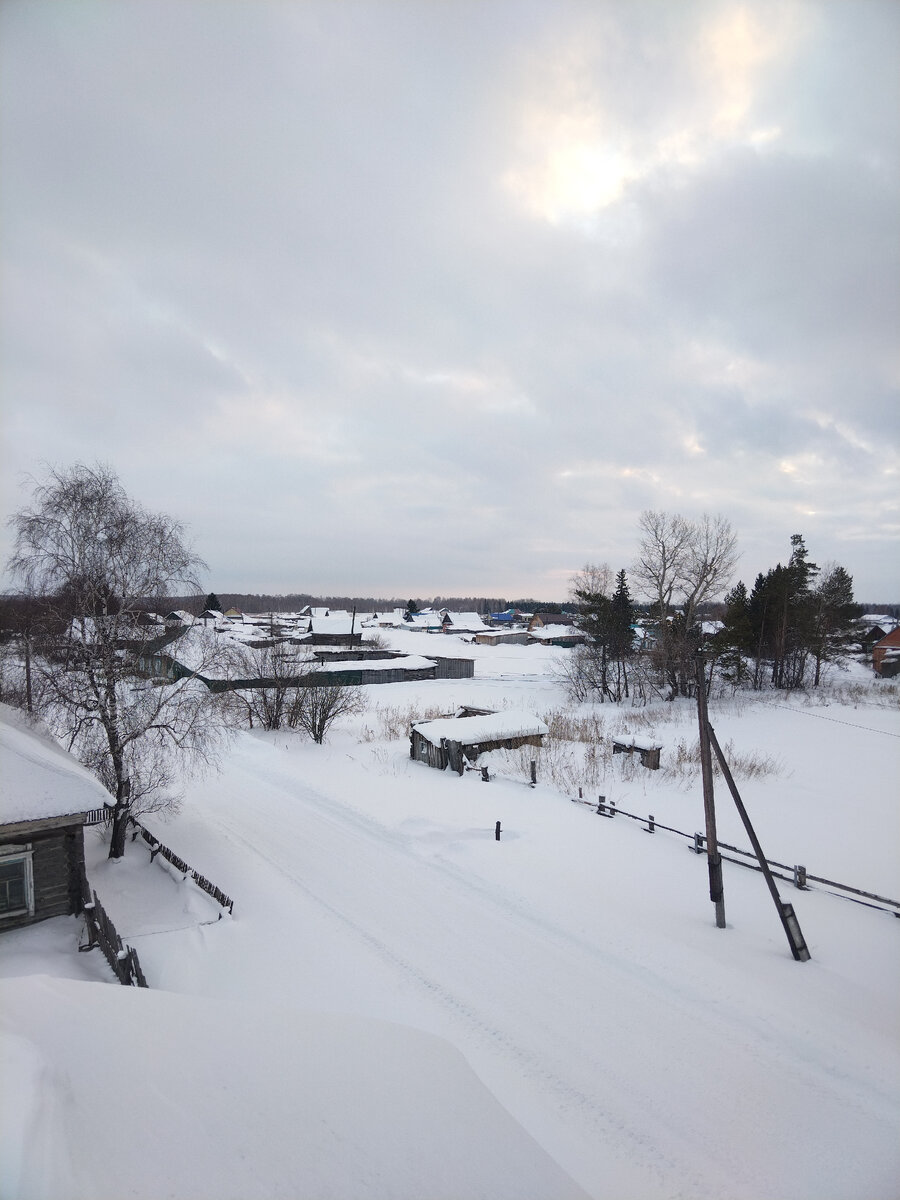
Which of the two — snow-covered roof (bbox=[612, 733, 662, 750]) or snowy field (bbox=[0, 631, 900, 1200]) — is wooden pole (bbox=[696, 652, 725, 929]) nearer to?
snowy field (bbox=[0, 631, 900, 1200])

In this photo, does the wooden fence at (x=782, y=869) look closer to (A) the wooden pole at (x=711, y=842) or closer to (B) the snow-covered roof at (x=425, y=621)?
(A) the wooden pole at (x=711, y=842)

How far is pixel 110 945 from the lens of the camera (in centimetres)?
857

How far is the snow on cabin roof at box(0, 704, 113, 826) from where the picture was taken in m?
8.97

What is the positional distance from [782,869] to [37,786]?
50.0 feet

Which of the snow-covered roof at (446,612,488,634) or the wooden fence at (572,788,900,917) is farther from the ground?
the snow-covered roof at (446,612,488,634)

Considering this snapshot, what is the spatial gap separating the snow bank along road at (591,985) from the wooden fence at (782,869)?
1.56ft

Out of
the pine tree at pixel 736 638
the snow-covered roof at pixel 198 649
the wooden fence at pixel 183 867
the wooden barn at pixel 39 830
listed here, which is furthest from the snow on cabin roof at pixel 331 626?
the wooden barn at pixel 39 830

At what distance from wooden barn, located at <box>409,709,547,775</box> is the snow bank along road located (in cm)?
572

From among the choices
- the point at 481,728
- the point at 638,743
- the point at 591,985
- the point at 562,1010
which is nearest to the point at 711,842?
the point at 591,985

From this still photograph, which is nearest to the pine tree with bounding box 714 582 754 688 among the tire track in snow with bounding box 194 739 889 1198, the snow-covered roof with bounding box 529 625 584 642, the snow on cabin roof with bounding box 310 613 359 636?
the tire track in snow with bounding box 194 739 889 1198

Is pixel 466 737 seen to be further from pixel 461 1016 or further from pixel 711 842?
pixel 461 1016

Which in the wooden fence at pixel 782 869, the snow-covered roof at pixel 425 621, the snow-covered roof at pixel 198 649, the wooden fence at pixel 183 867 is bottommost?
the wooden fence at pixel 782 869

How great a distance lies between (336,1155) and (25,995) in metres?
3.38

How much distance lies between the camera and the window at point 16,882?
933 centimetres
